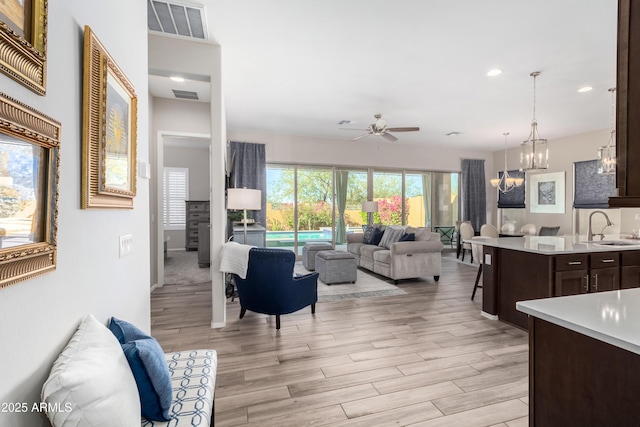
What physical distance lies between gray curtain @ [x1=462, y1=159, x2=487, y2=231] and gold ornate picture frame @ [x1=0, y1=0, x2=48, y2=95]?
359 inches

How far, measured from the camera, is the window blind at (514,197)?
26.6 ft

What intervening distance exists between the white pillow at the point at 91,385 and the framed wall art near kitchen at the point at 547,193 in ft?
29.3

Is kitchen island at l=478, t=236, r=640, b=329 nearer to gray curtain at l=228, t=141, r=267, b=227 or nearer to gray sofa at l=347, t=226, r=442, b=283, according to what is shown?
gray sofa at l=347, t=226, r=442, b=283

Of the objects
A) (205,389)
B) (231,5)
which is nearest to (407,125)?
(231,5)

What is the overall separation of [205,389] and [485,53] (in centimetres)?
393

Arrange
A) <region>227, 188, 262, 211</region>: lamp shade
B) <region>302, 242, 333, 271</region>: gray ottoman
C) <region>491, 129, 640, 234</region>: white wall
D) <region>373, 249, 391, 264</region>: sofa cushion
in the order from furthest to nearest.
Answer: <region>491, 129, 640, 234</region>: white wall < <region>302, 242, 333, 271</region>: gray ottoman < <region>373, 249, 391, 264</region>: sofa cushion < <region>227, 188, 262, 211</region>: lamp shade

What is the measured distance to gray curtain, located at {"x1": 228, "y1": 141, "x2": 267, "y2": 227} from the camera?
6641 mm

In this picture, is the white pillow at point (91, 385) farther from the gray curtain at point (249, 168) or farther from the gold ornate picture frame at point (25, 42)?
the gray curtain at point (249, 168)

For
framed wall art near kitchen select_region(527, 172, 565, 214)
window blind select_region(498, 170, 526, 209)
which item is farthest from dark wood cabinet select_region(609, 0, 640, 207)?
window blind select_region(498, 170, 526, 209)

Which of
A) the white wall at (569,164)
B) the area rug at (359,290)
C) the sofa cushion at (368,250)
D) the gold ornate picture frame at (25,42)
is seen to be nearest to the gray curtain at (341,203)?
the sofa cushion at (368,250)

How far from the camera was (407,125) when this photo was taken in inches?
245

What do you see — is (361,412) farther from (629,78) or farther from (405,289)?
(405,289)

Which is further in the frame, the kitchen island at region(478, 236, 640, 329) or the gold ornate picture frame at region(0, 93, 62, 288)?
the kitchen island at region(478, 236, 640, 329)

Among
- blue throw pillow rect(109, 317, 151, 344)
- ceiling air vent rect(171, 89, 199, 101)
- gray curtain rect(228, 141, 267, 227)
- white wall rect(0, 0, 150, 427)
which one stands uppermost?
ceiling air vent rect(171, 89, 199, 101)
